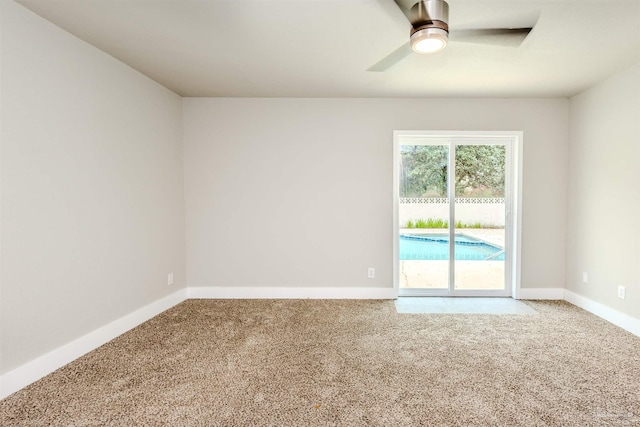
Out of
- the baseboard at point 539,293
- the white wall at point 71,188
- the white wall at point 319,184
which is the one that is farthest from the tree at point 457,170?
the white wall at point 71,188

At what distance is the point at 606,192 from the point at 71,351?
4981 millimetres

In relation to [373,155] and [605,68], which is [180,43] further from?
[605,68]

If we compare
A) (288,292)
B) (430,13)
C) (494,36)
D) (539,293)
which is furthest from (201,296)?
(539,293)

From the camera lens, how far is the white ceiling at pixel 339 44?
6.42 ft

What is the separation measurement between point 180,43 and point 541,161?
400 centimetres

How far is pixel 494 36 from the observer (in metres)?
1.82

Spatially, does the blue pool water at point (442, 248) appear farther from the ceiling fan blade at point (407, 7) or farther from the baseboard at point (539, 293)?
the ceiling fan blade at point (407, 7)

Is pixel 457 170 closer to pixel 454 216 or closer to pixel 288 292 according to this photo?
pixel 454 216

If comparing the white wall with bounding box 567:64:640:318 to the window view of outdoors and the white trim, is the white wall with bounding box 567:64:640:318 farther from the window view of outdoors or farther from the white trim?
the window view of outdoors

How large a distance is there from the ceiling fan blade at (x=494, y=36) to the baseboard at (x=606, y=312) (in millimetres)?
2794

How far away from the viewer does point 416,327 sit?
2.96 metres

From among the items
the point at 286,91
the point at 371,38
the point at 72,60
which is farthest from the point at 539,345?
the point at 72,60

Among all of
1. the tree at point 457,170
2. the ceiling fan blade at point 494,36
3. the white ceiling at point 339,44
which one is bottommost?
the tree at point 457,170

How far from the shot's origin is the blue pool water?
3906 millimetres
